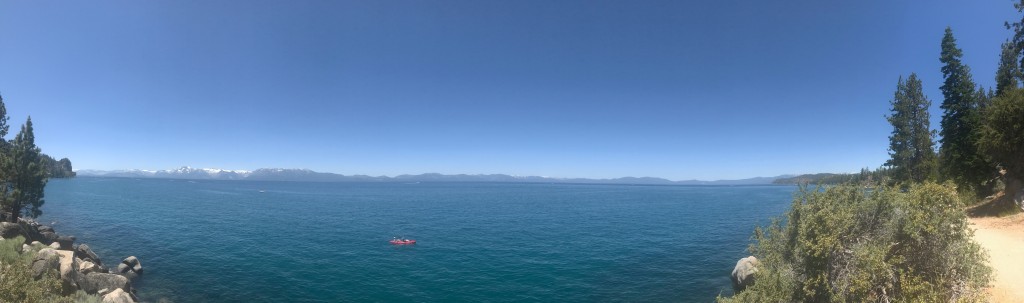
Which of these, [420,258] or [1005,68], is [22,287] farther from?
[1005,68]

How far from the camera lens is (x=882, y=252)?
15383 millimetres

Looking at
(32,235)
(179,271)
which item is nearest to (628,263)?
(179,271)

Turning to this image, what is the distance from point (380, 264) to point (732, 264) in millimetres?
38537

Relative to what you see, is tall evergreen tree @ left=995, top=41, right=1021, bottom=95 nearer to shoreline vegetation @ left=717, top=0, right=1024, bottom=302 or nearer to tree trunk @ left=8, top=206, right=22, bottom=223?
shoreline vegetation @ left=717, top=0, right=1024, bottom=302

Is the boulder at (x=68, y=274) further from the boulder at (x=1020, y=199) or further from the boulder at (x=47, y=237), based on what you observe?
the boulder at (x=1020, y=199)

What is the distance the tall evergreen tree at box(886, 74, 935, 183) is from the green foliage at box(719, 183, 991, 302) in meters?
57.0

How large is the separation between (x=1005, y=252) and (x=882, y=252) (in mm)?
18833

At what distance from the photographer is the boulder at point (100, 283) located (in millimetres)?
29623

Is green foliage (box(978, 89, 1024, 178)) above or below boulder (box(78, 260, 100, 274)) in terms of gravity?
above

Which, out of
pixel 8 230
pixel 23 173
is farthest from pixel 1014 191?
pixel 23 173

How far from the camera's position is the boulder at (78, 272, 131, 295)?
97.2 ft

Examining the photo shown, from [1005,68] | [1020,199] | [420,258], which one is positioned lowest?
[420,258]

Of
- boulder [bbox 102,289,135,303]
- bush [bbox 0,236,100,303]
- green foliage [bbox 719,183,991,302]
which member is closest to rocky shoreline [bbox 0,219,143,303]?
boulder [bbox 102,289,135,303]

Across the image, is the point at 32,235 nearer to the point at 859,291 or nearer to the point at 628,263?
the point at 628,263
